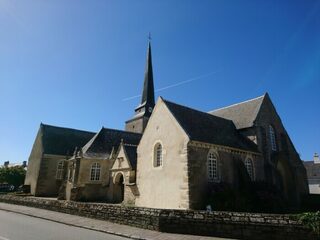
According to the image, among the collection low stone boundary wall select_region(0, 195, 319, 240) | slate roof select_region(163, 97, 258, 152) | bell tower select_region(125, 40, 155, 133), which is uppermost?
bell tower select_region(125, 40, 155, 133)

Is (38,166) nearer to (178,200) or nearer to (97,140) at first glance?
(97,140)

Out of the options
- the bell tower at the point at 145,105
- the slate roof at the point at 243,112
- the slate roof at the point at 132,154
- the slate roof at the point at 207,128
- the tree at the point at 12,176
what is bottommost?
the tree at the point at 12,176

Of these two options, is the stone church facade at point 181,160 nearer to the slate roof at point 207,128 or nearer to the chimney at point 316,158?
the slate roof at point 207,128

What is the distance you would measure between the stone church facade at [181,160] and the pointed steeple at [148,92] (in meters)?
10.2

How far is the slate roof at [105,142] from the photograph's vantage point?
89.5 feet

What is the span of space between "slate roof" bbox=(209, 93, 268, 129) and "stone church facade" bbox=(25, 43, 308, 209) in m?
0.10

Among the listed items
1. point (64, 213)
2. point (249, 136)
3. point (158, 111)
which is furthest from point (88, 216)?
point (249, 136)

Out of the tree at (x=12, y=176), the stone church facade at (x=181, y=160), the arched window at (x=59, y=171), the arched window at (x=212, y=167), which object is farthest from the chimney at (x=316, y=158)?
the tree at (x=12, y=176)

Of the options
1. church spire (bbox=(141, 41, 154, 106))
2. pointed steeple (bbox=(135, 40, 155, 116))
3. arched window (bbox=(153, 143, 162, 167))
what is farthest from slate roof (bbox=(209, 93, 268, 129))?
church spire (bbox=(141, 41, 154, 106))

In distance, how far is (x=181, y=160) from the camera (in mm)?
16250

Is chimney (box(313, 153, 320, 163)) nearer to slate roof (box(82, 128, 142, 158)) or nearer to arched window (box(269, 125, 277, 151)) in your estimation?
arched window (box(269, 125, 277, 151))

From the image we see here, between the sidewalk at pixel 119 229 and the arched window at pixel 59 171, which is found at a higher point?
the arched window at pixel 59 171

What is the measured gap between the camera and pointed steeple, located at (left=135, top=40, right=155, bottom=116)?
42.8 m

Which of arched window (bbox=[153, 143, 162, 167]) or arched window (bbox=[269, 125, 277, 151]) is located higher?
arched window (bbox=[269, 125, 277, 151])
